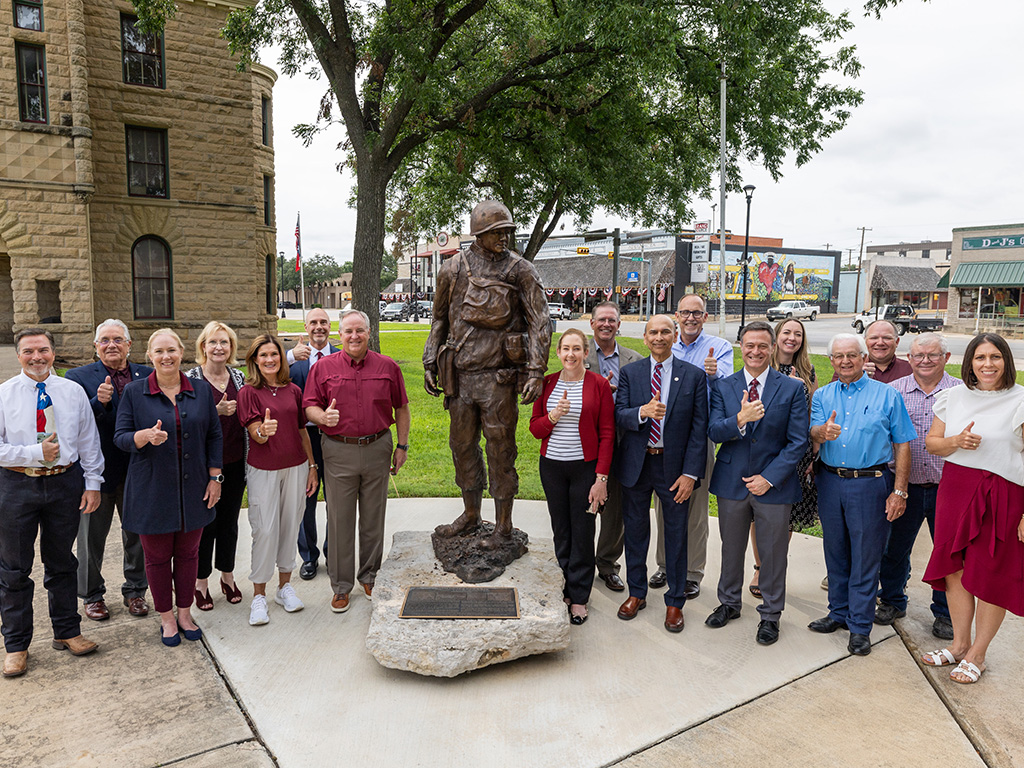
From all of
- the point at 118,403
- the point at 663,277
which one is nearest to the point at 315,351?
the point at 118,403

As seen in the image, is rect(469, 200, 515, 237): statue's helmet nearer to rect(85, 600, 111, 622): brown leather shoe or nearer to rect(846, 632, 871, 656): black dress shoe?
rect(846, 632, 871, 656): black dress shoe

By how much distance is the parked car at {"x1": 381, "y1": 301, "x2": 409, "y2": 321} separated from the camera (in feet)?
155

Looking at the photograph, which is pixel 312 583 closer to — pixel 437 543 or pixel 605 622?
pixel 437 543

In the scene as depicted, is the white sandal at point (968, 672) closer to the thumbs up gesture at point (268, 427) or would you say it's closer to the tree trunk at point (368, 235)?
the thumbs up gesture at point (268, 427)

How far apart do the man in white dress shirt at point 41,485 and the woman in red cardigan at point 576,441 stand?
109 inches

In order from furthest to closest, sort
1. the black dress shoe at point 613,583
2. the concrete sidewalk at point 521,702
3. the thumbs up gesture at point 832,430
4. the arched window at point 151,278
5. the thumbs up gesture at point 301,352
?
the arched window at point 151,278 → the thumbs up gesture at point 301,352 → the black dress shoe at point 613,583 → the thumbs up gesture at point 832,430 → the concrete sidewalk at point 521,702

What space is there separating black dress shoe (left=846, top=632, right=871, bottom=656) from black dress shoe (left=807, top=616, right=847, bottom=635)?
0.71 ft

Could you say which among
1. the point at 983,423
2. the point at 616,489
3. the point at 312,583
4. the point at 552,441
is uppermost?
the point at 983,423

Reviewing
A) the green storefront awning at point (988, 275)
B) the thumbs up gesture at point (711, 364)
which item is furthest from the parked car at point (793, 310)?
the thumbs up gesture at point (711, 364)

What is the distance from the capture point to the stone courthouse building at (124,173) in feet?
45.9

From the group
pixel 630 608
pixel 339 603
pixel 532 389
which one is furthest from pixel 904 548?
pixel 339 603

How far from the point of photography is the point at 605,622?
462 centimetres

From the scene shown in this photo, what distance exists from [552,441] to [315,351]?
2.22 meters

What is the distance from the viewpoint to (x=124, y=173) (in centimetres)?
1548
